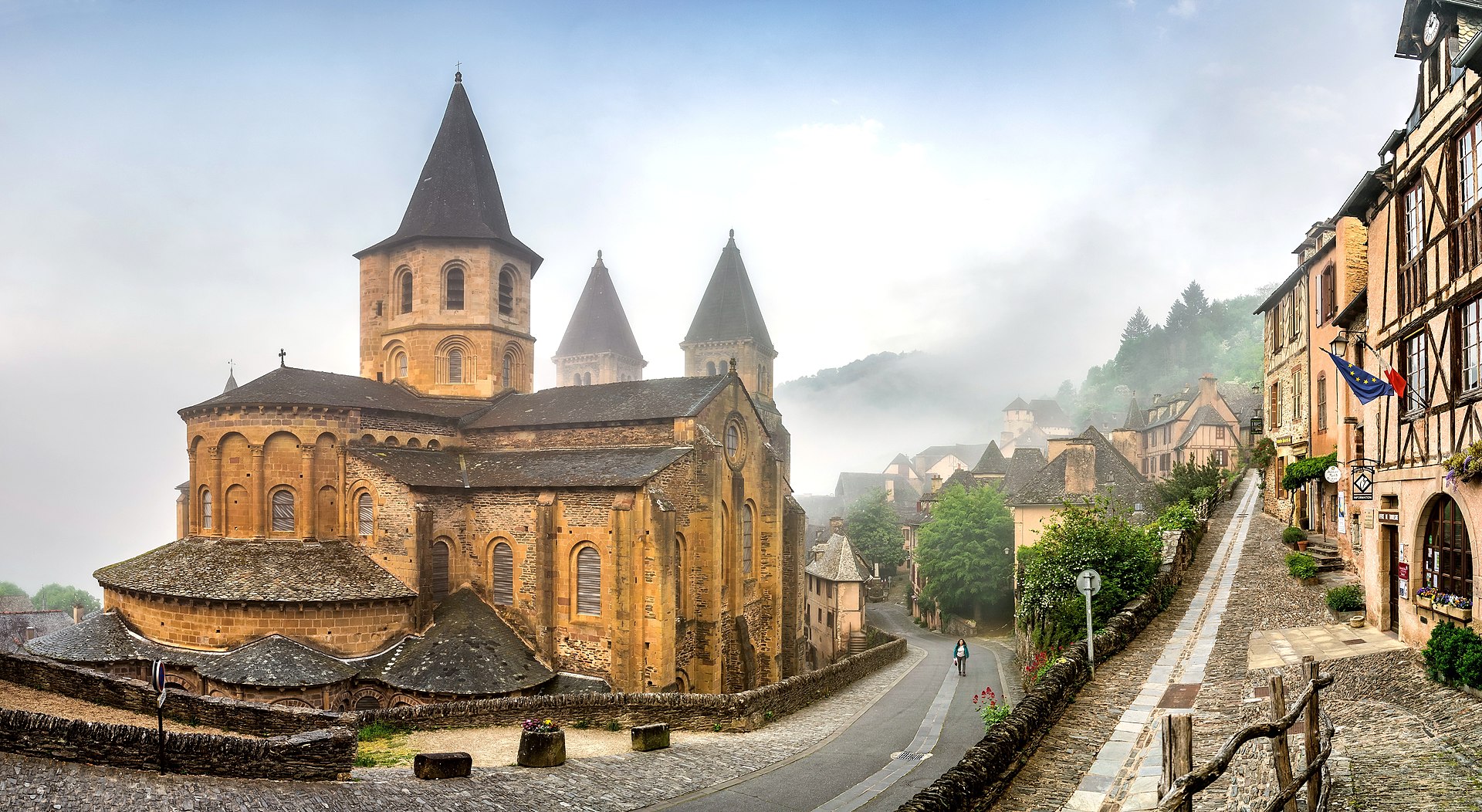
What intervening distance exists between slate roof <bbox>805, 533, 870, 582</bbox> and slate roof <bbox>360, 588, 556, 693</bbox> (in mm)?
23744

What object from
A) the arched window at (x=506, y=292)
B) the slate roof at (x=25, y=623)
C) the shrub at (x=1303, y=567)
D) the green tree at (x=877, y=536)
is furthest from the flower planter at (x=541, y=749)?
the green tree at (x=877, y=536)

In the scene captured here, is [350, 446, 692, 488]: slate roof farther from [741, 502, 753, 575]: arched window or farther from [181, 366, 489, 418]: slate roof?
[741, 502, 753, 575]: arched window

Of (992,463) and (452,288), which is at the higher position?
(452,288)

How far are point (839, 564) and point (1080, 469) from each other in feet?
46.4

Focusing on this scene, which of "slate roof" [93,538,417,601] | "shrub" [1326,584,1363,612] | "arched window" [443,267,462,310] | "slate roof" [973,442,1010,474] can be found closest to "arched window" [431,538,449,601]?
"slate roof" [93,538,417,601]

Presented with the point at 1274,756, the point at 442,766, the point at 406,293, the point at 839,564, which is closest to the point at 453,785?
the point at 442,766

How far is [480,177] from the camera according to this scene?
1457 inches

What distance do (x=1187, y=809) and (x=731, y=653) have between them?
24872mm

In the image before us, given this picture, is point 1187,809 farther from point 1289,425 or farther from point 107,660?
point 1289,425

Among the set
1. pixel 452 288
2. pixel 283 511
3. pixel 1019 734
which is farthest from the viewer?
pixel 452 288

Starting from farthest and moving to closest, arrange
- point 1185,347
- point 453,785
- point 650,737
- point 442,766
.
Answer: point 1185,347 < point 650,737 < point 442,766 < point 453,785

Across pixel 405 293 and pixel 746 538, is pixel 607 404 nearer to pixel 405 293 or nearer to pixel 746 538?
pixel 746 538

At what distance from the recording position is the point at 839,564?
4719 cm

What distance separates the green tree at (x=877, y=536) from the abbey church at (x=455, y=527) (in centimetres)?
3229
